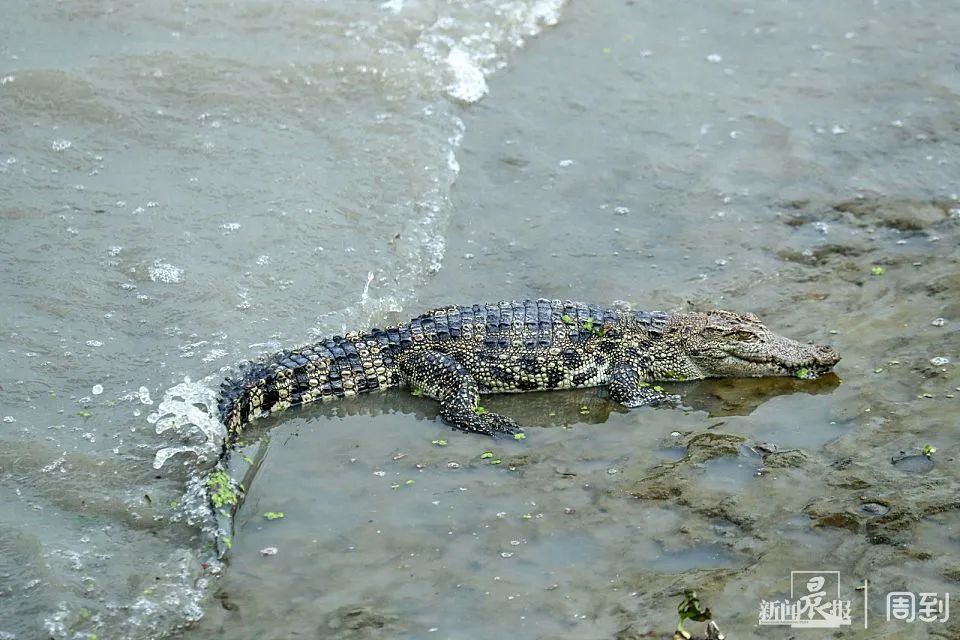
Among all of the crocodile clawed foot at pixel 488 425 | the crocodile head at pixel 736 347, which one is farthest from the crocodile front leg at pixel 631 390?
the crocodile clawed foot at pixel 488 425

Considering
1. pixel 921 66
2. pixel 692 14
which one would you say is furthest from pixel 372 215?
pixel 921 66

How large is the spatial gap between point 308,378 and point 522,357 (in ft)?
6.09

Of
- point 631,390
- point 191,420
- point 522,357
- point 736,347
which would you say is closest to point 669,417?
point 631,390

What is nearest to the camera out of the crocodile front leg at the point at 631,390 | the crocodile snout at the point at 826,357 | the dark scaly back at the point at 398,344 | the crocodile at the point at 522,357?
the dark scaly back at the point at 398,344

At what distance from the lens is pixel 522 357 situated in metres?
8.90

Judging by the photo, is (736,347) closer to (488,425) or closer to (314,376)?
(488,425)

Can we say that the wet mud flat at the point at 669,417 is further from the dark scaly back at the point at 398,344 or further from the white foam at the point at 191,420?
the white foam at the point at 191,420

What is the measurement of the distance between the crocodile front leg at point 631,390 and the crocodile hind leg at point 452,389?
1.02 meters

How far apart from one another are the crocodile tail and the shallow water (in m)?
0.19

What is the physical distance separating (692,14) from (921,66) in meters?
3.42

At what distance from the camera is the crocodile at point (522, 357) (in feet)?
27.9

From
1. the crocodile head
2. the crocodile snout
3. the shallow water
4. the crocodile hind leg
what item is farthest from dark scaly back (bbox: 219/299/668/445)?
the crocodile snout

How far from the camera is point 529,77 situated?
14.2 metres

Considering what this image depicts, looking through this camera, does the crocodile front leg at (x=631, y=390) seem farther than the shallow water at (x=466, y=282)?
Yes
